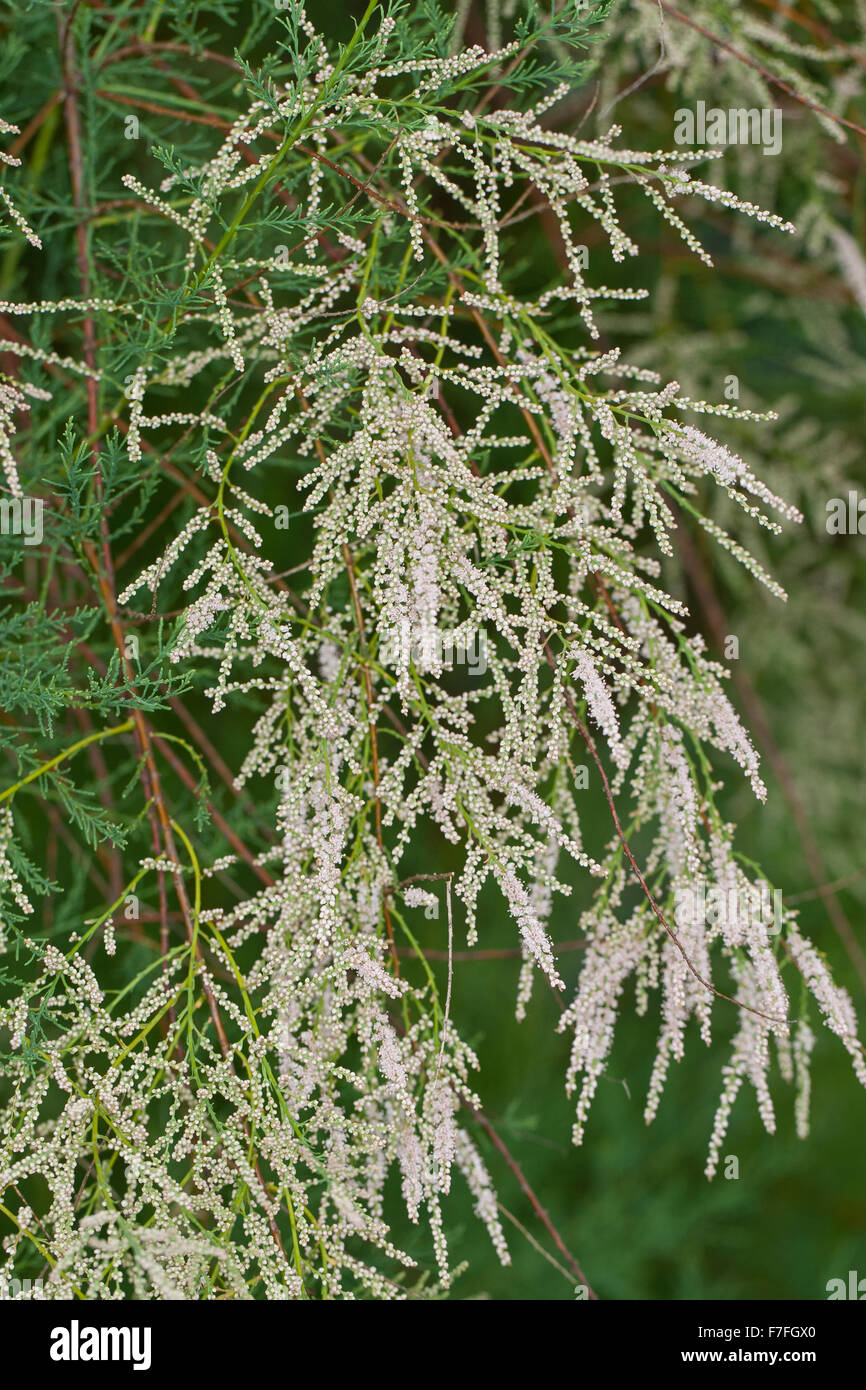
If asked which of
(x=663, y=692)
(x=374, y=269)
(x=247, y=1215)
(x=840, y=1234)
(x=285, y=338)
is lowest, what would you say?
(x=840, y=1234)

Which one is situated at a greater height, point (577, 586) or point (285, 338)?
point (285, 338)

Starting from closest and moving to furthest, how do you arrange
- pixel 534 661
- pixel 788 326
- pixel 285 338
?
pixel 534 661 < pixel 285 338 < pixel 788 326

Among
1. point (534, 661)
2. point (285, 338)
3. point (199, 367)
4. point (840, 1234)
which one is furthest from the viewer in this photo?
point (840, 1234)

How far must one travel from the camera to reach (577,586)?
46.7 inches

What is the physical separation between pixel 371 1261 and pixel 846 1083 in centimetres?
194

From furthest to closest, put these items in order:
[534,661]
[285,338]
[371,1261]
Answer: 1. [371,1261]
2. [285,338]
3. [534,661]

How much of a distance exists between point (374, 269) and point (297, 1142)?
0.91m

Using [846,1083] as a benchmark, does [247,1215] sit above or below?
above

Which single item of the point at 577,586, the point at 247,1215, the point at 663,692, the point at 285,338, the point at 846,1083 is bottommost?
the point at 846,1083
